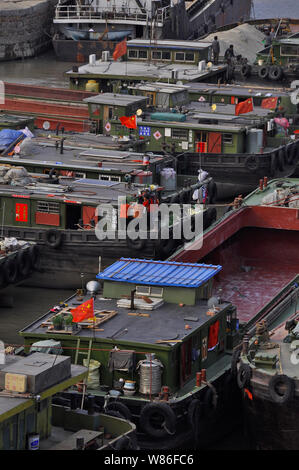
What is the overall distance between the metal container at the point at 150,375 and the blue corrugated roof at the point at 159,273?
2.49 metres

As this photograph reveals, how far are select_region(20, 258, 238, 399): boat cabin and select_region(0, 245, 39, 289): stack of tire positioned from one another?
18.7 ft

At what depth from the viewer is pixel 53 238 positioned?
1367 inches

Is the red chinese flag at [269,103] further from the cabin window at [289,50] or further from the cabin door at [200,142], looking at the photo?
the cabin window at [289,50]

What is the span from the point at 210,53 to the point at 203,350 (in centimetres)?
3388

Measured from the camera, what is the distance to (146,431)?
2361 centimetres

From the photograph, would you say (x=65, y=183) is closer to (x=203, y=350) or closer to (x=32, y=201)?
(x=32, y=201)

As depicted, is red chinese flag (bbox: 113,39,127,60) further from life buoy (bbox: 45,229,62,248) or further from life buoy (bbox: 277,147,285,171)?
life buoy (bbox: 45,229,62,248)

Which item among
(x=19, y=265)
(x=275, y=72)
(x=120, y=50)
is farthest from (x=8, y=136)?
(x=275, y=72)

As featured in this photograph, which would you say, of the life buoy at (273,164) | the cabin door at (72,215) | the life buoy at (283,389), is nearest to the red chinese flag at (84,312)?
the life buoy at (283,389)

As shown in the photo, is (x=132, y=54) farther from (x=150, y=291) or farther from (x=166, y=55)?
(x=150, y=291)

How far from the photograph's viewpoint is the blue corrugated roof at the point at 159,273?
86.4 feet

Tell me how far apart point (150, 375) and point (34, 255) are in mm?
10474

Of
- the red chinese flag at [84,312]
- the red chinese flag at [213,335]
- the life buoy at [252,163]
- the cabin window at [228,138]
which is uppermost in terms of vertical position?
the cabin window at [228,138]

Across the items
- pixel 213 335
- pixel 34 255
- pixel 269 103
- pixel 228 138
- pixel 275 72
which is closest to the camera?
pixel 213 335
